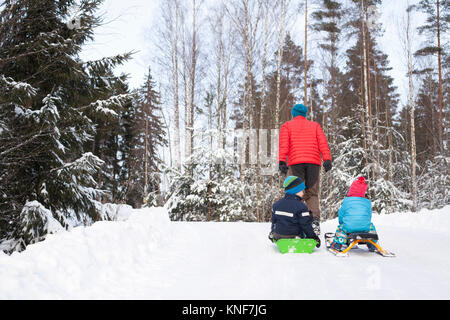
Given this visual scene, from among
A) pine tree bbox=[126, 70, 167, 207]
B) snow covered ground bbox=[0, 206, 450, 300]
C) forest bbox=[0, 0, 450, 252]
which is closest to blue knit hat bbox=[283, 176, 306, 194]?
snow covered ground bbox=[0, 206, 450, 300]

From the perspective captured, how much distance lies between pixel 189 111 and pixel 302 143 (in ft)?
36.7

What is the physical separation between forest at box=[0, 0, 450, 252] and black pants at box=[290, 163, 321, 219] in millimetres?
4258

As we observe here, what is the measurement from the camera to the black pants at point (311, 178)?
453cm

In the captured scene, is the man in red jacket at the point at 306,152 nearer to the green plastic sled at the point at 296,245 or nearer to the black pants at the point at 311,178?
the black pants at the point at 311,178

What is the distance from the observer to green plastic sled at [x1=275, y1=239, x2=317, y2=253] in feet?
11.7

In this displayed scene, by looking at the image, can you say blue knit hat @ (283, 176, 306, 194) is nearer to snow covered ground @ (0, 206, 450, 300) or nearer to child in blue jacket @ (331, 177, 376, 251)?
child in blue jacket @ (331, 177, 376, 251)

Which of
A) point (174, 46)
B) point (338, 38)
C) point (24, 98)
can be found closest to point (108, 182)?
point (174, 46)

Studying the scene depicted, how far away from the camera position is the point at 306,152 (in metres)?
4.51

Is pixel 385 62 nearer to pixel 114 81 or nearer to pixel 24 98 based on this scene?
pixel 114 81

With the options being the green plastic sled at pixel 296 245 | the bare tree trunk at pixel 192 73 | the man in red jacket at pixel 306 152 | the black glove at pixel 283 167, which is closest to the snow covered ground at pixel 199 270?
the green plastic sled at pixel 296 245

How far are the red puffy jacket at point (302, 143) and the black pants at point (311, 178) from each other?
9 cm

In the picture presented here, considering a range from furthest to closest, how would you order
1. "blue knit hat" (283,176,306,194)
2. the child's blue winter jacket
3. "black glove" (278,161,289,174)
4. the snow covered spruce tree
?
the snow covered spruce tree, "black glove" (278,161,289,174), "blue knit hat" (283,176,306,194), the child's blue winter jacket

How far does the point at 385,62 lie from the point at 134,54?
21.8 meters

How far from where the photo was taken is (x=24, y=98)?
584 cm
